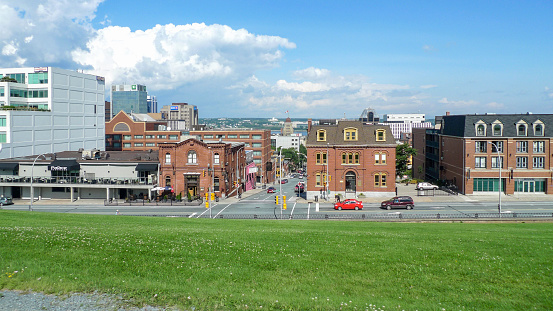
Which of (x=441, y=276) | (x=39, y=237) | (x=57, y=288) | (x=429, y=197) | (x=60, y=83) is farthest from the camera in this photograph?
(x=60, y=83)

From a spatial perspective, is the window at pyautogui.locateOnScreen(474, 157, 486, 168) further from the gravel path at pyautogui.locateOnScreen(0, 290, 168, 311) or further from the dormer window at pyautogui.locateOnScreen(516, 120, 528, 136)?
the gravel path at pyautogui.locateOnScreen(0, 290, 168, 311)

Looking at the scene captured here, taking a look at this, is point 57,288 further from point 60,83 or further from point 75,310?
point 60,83

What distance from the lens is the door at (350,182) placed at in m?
71.8

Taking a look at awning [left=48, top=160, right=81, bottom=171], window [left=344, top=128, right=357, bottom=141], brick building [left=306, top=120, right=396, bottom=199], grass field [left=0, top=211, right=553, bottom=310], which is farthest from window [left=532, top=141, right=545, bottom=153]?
awning [left=48, top=160, right=81, bottom=171]

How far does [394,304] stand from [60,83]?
103m

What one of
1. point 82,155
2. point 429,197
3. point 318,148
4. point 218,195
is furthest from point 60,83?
point 429,197

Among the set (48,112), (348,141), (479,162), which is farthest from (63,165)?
(479,162)

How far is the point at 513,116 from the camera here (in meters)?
70.7

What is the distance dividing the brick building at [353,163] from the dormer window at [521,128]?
1992 centimetres

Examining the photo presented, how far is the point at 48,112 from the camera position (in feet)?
311

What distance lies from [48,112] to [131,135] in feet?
124

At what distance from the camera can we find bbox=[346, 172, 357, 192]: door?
236ft

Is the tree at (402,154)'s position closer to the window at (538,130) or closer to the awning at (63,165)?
the window at (538,130)

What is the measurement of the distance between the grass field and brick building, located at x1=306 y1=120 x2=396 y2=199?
4606 centimetres
